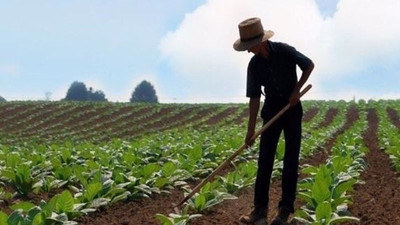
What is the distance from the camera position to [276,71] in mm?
5598

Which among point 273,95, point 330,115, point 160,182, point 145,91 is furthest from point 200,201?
point 145,91

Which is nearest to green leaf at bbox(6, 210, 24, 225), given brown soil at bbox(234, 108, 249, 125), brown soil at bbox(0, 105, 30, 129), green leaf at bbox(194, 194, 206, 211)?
green leaf at bbox(194, 194, 206, 211)

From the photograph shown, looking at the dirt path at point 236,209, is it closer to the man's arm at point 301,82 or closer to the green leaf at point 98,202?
the green leaf at point 98,202

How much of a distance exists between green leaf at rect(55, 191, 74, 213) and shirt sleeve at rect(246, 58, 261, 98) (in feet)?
6.30

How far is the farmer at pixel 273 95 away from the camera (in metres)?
5.52

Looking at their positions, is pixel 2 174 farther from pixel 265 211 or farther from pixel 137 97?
pixel 137 97

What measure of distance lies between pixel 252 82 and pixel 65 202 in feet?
6.69

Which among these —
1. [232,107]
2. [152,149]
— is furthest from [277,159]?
[232,107]

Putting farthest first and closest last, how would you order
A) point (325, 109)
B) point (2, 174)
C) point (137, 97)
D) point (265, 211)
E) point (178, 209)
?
1. point (137, 97)
2. point (325, 109)
3. point (2, 174)
4. point (178, 209)
5. point (265, 211)

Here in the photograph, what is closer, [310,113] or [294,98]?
[294,98]

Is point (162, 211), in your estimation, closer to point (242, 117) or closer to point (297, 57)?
point (297, 57)

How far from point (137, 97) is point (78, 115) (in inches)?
2800

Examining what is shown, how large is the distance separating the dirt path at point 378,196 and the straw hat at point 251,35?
190 cm

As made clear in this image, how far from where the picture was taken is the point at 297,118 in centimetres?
568
